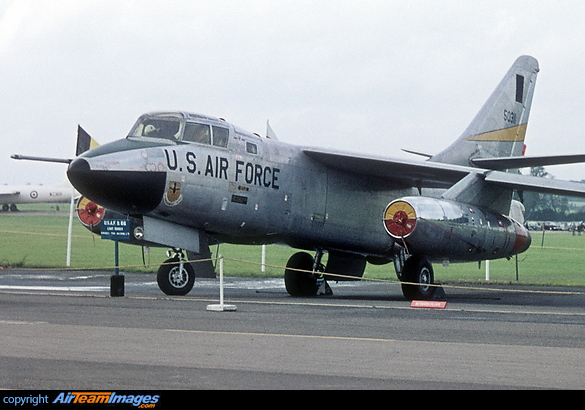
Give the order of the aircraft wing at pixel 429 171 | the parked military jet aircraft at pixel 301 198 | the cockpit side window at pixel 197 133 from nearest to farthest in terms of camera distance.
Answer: the parked military jet aircraft at pixel 301 198, the cockpit side window at pixel 197 133, the aircraft wing at pixel 429 171

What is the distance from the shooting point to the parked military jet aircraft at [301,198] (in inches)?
657

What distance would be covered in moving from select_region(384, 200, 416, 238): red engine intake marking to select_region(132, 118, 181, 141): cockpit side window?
4.47m

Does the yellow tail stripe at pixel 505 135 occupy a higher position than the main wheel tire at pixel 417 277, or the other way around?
the yellow tail stripe at pixel 505 135

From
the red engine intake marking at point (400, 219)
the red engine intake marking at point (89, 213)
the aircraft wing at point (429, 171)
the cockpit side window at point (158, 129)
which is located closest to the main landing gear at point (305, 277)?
the aircraft wing at point (429, 171)

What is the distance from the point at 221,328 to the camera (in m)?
11.8

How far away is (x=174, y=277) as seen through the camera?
59.8 ft

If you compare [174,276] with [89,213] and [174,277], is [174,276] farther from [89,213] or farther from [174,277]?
[89,213]

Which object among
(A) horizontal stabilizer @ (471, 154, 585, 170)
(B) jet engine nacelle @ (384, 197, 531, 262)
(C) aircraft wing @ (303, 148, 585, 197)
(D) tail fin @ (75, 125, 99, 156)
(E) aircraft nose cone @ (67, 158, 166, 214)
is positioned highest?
(D) tail fin @ (75, 125, 99, 156)

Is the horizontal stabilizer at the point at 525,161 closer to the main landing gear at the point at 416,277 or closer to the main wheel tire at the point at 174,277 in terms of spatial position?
the main landing gear at the point at 416,277

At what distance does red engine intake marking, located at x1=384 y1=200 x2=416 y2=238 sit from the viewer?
1739 cm

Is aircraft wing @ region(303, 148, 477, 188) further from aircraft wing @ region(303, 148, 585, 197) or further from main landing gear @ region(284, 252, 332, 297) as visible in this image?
main landing gear @ region(284, 252, 332, 297)

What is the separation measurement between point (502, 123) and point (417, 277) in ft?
20.9

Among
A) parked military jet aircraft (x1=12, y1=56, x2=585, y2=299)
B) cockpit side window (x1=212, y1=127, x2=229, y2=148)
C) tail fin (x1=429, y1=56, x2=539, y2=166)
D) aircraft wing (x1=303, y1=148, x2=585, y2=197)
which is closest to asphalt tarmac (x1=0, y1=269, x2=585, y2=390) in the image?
parked military jet aircraft (x1=12, y1=56, x2=585, y2=299)

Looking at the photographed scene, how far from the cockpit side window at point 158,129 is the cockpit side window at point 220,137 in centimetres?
76
